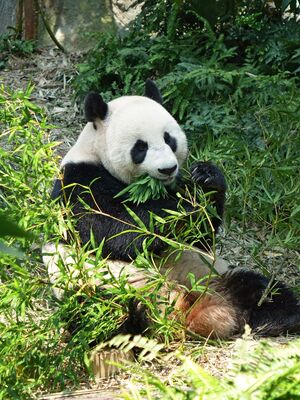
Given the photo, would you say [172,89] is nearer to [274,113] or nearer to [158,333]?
[274,113]

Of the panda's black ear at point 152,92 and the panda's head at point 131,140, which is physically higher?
the panda's black ear at point 152,92

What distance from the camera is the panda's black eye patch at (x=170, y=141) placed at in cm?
433

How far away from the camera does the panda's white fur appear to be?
165 inches

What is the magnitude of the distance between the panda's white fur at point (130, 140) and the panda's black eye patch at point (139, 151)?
0.02 m

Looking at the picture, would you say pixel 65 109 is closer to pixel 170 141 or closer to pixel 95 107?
pixel 95 107

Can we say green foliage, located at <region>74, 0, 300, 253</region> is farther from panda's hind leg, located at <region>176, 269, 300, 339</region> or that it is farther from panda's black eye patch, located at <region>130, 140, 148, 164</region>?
panda's black eye patch, located at <region>130, 140, 148, 164</region>

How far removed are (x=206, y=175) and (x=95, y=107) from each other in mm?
790

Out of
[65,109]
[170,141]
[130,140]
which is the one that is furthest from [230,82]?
[130,140]

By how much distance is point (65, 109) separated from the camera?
7.01 m

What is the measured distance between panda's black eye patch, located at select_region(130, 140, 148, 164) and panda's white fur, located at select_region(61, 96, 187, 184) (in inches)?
0.8

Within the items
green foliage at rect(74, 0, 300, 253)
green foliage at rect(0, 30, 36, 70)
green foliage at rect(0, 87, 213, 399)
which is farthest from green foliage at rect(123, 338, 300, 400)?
green foliage at rect(0, 30, 36, 70)

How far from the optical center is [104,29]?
796 cm

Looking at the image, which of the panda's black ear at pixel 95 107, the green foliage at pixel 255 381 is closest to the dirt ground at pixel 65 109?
the panda's black ear at pixel 95 107

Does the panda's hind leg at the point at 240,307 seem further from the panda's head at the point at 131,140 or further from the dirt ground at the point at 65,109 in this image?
the panda's head at the point at 131,140
